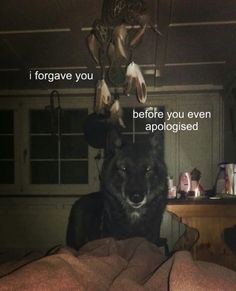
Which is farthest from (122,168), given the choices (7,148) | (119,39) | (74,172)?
(119,39)

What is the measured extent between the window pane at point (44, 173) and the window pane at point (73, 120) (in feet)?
0.47

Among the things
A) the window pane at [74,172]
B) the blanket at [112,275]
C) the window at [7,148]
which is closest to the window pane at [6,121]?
the window at [7,148]

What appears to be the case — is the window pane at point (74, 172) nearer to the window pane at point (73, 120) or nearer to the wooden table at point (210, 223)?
the window pane at point (73, 120)

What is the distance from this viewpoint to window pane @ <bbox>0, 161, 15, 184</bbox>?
4.77 ft

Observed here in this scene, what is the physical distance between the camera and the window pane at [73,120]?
4.56 feet

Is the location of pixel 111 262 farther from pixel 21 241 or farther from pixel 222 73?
pixel 21 241

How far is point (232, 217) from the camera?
1.25 m

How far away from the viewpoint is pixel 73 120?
142 cm

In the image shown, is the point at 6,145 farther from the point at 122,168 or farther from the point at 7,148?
the point at 122,168

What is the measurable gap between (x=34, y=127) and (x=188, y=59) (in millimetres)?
627

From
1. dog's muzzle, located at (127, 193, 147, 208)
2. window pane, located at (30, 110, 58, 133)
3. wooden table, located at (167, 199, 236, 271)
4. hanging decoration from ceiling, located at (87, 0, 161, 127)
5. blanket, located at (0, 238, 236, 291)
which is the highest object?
hanging decoration from ceiling, located at (87, 0, 161, 127)

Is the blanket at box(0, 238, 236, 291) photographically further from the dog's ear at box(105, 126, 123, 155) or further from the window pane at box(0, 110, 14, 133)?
the window pane at box(0, 110, 14, 133)

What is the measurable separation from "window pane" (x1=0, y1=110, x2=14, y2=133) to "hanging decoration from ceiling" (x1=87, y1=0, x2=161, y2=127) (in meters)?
0.53

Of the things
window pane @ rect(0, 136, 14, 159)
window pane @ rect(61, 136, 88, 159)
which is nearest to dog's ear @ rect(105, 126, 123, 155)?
window pane @ rect(61, 136, 88, 159)
